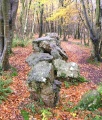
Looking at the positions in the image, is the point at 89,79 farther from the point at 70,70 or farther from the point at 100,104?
the point at 100,104

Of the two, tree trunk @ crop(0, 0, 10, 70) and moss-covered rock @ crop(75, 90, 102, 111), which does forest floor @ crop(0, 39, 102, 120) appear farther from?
tree trunk @ crop(0, 0, 10, 70)

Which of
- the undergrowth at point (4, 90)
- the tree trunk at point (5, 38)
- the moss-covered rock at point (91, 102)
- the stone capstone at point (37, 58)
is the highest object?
the tree trunk at point (5, 38)

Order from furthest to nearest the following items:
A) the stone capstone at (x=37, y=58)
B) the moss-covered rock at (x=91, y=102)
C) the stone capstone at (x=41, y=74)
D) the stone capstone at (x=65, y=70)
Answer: the stone capstone at (x=37, y=58) → the stone capstone at (x=65, y=70) → the moss-covered rock at (x=91, y=102) → the stone capstone at (x=41, y=74)

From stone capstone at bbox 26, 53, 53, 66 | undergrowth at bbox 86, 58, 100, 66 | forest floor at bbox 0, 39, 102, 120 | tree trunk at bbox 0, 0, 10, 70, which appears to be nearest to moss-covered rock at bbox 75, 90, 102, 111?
forest floor at bbox 0, 39, 102, 120

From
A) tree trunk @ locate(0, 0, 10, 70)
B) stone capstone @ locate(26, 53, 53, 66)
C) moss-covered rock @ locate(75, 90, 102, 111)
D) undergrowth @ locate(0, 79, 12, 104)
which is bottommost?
moss-covered rock @ locate(75, 90, 102, 111)

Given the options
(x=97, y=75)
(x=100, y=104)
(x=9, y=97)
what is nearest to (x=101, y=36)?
(x=97, y=75)

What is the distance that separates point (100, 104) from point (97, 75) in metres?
4.64

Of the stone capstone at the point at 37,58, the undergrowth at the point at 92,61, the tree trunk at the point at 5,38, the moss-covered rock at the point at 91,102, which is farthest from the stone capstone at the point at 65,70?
the undergrowth at the point at 92,61

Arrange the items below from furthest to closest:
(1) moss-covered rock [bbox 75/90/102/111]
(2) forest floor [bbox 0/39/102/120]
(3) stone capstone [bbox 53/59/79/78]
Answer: (3) stone capstone [bbox 53/59/79/78] < (1) moss-covered rock [bbox 75/90/102/111] < (2) forest floor [bbox 0/39/102/120]

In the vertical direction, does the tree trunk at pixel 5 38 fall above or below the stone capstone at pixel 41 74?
above

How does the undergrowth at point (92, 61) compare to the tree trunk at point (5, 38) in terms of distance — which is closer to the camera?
the tree trunk at point (5, 38)

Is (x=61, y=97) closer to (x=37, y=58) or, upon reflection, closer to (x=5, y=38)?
(x=5, y=38)

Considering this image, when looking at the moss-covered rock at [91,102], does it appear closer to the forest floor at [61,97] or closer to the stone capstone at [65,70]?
the forest floor at [61,97]

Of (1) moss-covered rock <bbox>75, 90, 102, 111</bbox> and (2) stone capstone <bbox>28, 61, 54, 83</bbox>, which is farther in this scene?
(1) moss-covered rock <bbox>75, 90, 102, 111</bbox>
